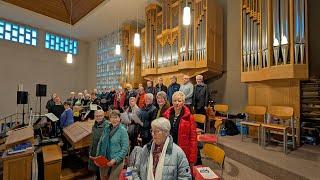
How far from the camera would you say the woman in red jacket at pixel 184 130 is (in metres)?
2.23

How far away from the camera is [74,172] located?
13.0 ft

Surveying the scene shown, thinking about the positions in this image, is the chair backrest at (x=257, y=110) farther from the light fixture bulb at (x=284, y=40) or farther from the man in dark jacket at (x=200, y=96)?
the light fixture bulb at (x=284, y=40)

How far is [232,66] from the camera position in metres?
5.69

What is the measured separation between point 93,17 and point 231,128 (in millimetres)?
6898

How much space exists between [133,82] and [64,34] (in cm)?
555

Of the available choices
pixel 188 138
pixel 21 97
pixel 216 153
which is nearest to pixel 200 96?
pixel 216 153

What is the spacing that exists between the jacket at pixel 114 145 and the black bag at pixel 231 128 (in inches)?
114

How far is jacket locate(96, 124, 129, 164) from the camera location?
8.72 ft

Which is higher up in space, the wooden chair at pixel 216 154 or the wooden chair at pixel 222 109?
the wooden chair at pixel 222 109

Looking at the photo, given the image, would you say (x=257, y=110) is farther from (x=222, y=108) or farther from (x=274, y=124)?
(x=222, y=108)

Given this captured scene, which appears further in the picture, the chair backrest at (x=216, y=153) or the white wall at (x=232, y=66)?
the white wall at (x=232, y=66)

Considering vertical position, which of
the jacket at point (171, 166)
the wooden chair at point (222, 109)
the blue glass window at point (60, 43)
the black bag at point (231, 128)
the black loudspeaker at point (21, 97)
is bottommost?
the black bag at point (231, 128)

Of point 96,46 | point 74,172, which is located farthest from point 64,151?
point 96,46

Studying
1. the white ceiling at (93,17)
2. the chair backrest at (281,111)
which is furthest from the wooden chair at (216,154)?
the white ceiling at (93,17)
